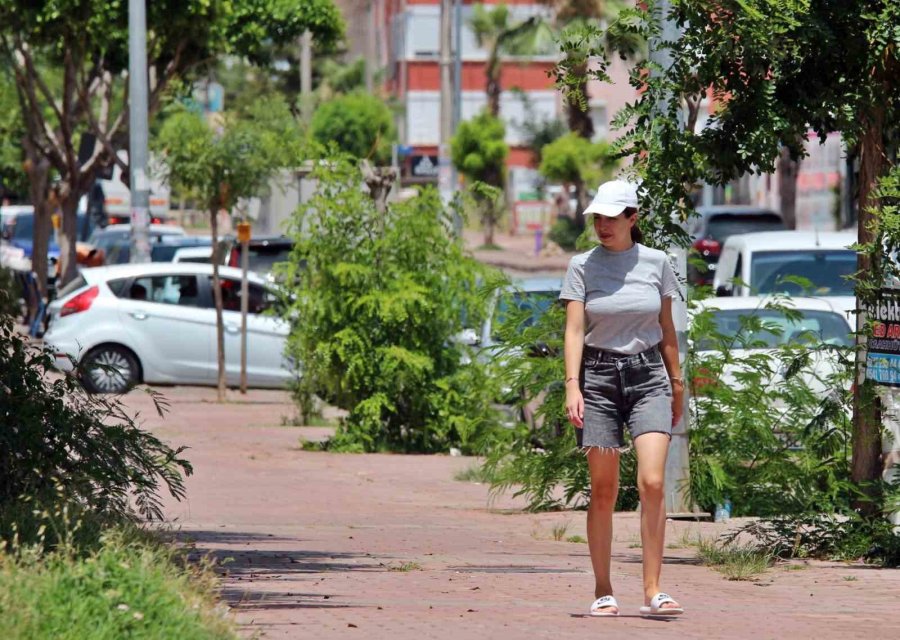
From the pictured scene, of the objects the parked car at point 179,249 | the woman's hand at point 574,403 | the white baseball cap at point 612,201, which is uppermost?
the white baseball cap at point 612,201

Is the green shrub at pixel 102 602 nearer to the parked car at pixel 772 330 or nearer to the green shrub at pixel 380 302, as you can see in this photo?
the parked car at pixel 772 330

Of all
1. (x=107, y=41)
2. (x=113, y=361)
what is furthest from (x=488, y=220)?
(x=113, y=361)

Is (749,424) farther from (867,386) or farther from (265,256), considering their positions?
(265,256)

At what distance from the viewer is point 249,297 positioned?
22.1 metres

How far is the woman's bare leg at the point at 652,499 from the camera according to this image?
23.2 ft

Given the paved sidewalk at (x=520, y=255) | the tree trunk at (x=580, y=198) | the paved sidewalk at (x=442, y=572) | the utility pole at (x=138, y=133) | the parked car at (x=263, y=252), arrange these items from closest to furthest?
the paved sidewalk at (x=442, y=572) → the parked car at (x=263, y=252) → the utility pole at (x=138, y=133) → the paved sidewalk at (x=520, y=255) → the tree trunk at (x=580, y=198)

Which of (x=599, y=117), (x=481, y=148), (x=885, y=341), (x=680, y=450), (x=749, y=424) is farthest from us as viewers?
(x=599, y=117)

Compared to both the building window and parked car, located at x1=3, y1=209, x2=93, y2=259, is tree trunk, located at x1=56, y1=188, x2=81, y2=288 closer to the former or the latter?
parked car, located at x1=3, y1=209, x2=93, y2=259

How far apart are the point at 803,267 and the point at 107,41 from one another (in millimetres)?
14227

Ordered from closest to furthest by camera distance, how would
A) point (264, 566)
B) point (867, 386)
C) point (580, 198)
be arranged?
point (264, 566)
point (867, 386)
point (580, 198)

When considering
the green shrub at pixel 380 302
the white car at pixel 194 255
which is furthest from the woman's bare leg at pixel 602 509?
the white car at pixel 194 255

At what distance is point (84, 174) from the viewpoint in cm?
3114

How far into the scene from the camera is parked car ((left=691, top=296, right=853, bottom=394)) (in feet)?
37.1

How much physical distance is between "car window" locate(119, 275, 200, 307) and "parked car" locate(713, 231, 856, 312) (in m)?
6.35
